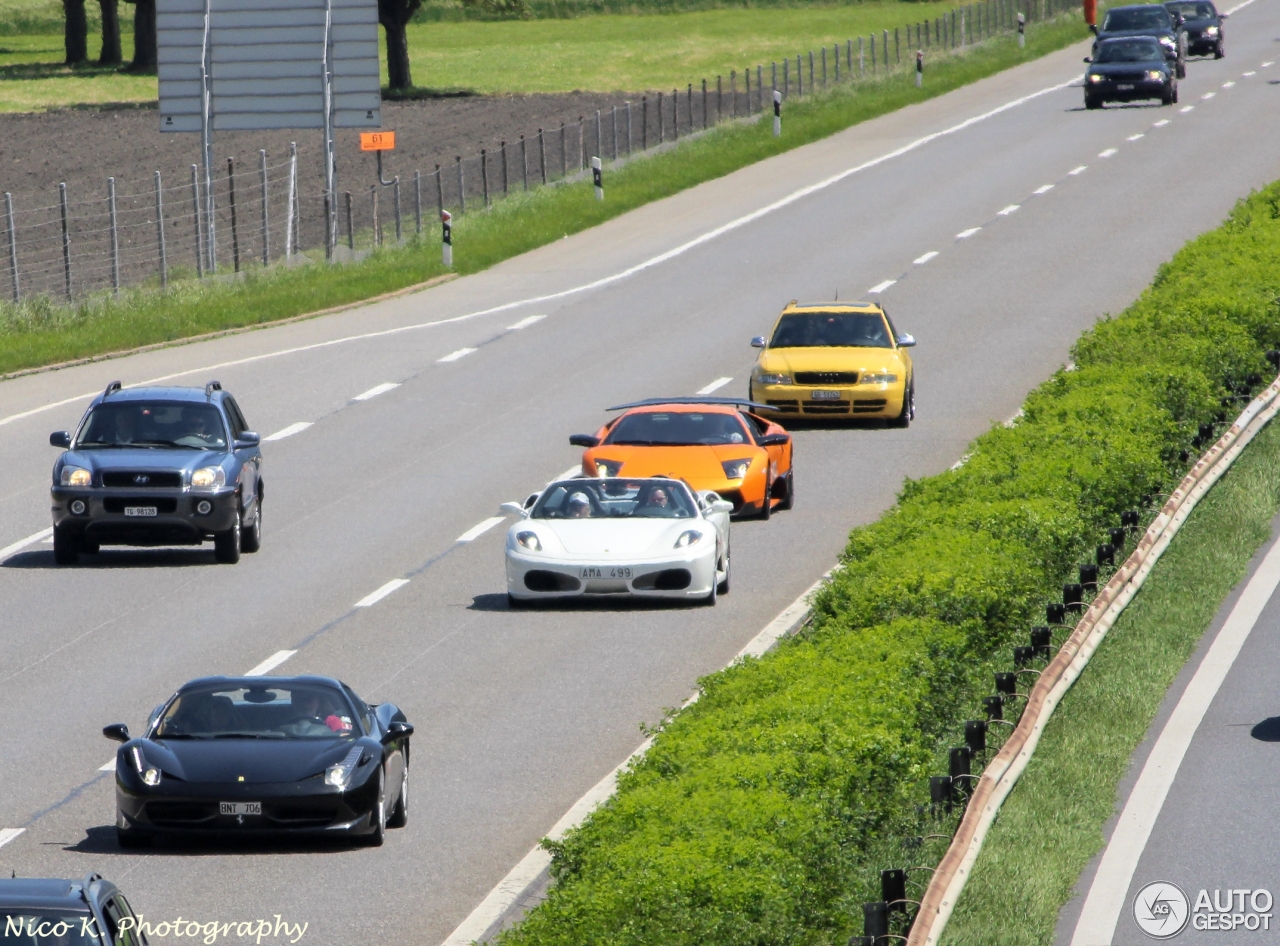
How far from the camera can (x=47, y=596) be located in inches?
828

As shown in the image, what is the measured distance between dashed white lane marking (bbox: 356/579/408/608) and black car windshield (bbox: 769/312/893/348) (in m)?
10.4

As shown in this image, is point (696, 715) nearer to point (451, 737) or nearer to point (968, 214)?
point (451, 737)

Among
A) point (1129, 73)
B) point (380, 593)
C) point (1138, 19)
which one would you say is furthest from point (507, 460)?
point (1138, 19)

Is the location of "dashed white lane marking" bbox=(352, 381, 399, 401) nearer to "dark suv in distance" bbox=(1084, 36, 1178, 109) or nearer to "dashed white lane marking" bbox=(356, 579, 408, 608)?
"dashed white lane marking" bbox=(356, 579, 408, 608)

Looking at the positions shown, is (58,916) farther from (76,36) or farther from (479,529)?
(76,36)

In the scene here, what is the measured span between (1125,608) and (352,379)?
58.1 feet

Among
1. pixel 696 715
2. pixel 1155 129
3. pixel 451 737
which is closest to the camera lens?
pixel 696 715

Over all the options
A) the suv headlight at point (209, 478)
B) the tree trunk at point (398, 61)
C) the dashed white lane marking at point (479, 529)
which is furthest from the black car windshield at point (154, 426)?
the tree trunk at point (398, 61)

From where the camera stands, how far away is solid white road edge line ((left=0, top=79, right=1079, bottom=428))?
33875 mm

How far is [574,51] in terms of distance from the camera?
330 ft

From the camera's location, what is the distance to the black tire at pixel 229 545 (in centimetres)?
2264

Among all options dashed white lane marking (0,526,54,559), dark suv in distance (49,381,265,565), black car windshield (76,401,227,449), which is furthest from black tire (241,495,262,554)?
dashed white lane marking (0,526,54,559)

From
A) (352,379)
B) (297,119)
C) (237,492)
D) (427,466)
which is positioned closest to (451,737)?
(237,492)

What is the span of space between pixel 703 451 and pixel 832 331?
664 cm
